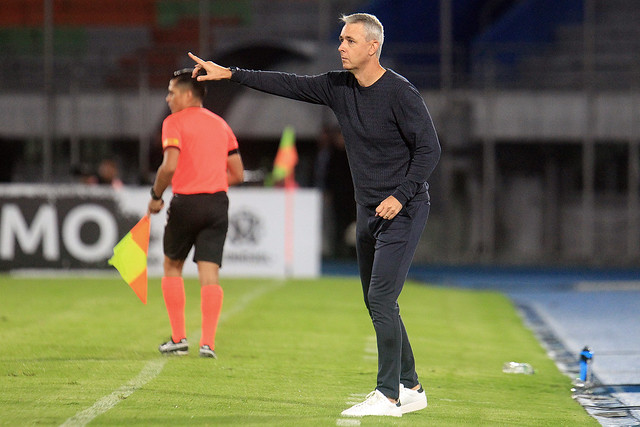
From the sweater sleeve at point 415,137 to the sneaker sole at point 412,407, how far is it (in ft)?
3.48

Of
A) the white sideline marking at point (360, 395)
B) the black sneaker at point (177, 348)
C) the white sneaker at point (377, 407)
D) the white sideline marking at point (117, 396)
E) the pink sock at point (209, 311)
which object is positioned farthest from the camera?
the black sneaker at point (177, 348)

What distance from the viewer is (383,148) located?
5625mm

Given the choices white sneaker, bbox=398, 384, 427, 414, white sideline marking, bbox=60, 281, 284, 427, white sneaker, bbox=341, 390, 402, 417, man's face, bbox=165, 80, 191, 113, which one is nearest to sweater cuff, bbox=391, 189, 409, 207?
white sneaker, bbox=341, 390, 402, 417

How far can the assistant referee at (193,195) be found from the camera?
761 centimetres

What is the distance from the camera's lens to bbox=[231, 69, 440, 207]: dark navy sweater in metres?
5.52

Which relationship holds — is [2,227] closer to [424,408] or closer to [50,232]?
[50,232]

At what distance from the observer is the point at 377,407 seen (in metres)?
5.54

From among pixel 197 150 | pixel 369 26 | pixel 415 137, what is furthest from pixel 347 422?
pixel 197 150

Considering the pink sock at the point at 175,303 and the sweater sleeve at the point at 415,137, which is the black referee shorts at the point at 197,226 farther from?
the sweater sleeve at the point at 415,137

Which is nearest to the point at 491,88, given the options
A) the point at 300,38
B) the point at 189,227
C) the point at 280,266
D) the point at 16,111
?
the point at 300,38

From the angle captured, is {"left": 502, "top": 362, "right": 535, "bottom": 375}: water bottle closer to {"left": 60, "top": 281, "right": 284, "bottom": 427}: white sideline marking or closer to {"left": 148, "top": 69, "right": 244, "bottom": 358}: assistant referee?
{"left": 148, "top": 69, "right": 244, "bottom": 358}: assistant referee

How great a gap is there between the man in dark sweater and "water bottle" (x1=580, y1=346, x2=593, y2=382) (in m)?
1.96

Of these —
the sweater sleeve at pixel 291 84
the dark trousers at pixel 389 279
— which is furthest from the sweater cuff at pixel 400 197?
the sweater sleeve at pixel 291 84

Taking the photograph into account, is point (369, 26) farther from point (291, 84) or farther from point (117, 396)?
point (117, 396)
